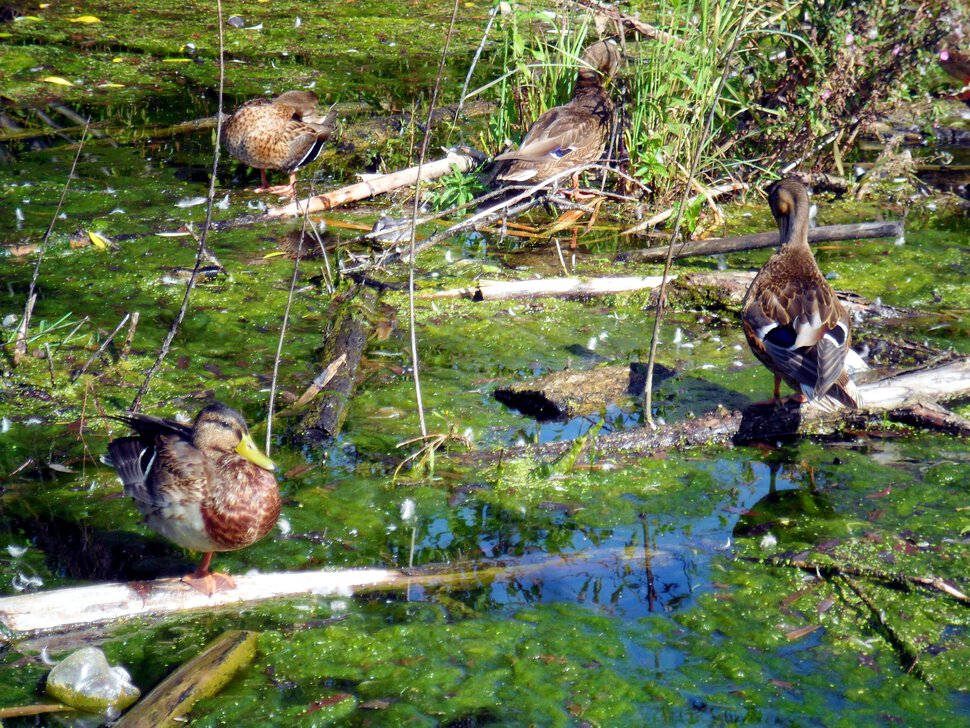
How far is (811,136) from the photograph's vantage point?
25.0ft

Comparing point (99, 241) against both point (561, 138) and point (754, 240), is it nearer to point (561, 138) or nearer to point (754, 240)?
point (561, 138)

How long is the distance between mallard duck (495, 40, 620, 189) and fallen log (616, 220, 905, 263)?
97 centimetres

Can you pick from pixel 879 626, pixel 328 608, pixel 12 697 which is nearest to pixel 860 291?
pixel 879 626

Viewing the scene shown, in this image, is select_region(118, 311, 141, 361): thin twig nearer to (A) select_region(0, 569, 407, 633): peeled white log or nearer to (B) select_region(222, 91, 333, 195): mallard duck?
(A) select_region(0, 569, 407, 633): peeled white log

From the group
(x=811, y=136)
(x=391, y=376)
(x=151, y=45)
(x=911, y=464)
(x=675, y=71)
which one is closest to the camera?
(x=911, y=464)

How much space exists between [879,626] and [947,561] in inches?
20.4

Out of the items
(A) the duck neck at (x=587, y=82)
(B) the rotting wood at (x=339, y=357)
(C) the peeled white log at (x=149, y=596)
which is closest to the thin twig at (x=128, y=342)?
(B) the rotting wood at (x=339, y=357)

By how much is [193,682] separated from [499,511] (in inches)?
59.8

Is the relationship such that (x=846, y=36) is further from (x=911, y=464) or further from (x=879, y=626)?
(x=879, y=626)

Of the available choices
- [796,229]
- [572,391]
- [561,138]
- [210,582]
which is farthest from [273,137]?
[210,582]

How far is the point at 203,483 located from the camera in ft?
12.4

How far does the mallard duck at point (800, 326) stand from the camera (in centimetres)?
443

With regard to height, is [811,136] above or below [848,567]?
above

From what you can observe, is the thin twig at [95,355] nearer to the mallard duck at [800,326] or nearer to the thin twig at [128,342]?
the thin twig at [128,342]
